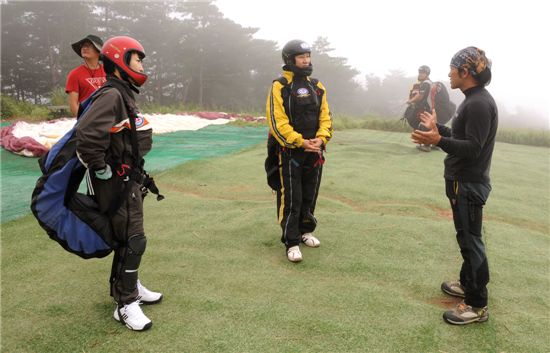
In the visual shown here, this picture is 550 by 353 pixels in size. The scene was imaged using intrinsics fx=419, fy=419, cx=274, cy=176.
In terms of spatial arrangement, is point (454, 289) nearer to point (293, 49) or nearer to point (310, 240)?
point (310, 240)

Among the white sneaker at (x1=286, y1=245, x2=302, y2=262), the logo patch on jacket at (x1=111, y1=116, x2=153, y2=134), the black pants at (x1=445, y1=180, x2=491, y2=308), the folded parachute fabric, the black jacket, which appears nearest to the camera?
the logo patch on jacket at (x1=111, y1=116, x2=153, y2=134)

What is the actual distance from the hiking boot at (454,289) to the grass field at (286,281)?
7 cm

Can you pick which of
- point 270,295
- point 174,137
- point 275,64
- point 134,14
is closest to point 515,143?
point 174,137

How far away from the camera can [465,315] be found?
116 inches

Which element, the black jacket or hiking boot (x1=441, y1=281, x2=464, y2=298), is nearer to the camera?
the black jacket

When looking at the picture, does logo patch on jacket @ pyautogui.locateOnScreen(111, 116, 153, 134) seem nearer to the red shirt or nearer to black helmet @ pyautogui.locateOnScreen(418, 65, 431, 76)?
the red shirt

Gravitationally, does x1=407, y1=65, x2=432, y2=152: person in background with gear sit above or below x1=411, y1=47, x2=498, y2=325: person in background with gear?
above

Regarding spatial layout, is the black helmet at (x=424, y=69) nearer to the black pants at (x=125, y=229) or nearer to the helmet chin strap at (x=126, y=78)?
the helmet chin strap at (x=126, y=78)

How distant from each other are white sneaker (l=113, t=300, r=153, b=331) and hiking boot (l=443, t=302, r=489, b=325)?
2077 millimetres

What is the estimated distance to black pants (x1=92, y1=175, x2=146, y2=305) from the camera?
2.70 meters

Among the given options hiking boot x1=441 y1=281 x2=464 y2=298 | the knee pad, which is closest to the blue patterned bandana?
hiking boot x1=441 y1=281 x2=464 y2=298

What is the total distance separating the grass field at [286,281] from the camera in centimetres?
274

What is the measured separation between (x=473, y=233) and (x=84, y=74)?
4371mm

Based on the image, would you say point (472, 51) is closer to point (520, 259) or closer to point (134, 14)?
point (520, 259)
